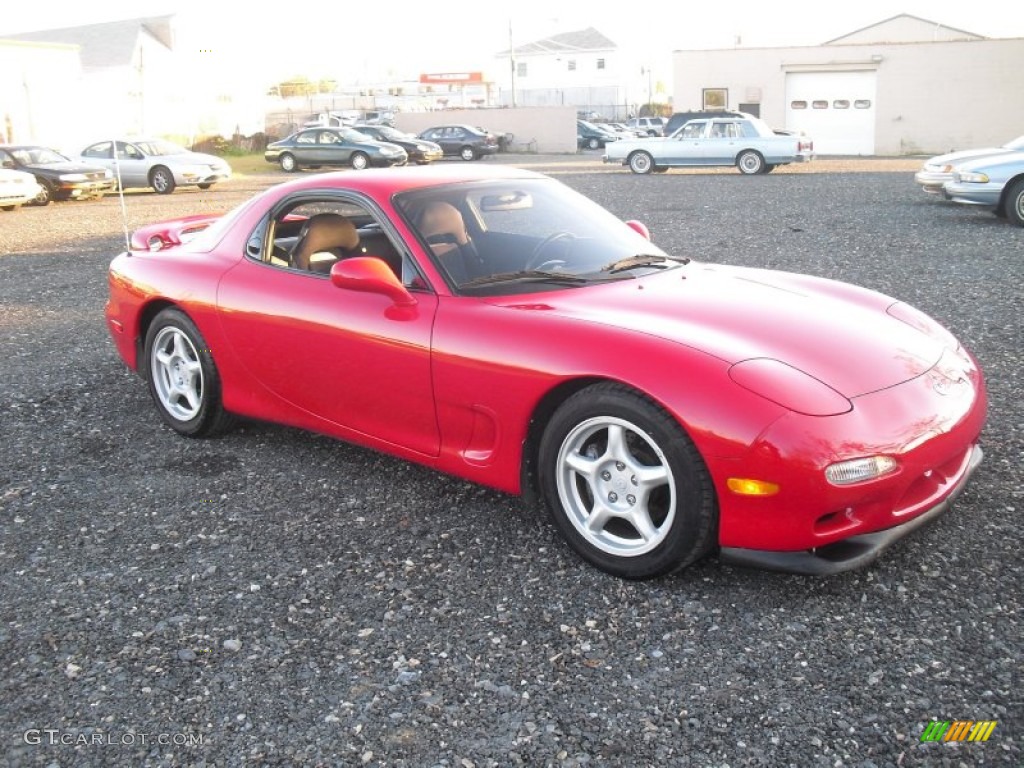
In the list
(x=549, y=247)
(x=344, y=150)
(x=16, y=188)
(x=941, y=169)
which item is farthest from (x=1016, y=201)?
(x=344, y=150)

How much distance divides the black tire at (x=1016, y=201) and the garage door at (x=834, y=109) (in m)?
25.2

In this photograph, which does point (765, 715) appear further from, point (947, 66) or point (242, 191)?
point (947, 66)

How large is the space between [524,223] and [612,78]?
278 feet

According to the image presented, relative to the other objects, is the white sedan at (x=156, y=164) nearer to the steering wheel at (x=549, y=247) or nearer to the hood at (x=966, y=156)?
the hood at (x=966, y=156)

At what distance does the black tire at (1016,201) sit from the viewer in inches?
503

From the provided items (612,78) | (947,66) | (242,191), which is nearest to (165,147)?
(242,191)

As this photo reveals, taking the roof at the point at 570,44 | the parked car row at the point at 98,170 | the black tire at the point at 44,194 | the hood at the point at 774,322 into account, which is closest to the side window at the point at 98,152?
the parked car row at the point at 98,170

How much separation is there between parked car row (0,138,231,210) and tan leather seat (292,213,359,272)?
56.4 feet

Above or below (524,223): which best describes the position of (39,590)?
below

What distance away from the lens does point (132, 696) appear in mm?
2818

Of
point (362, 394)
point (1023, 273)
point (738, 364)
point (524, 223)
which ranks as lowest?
point (1023, 273)

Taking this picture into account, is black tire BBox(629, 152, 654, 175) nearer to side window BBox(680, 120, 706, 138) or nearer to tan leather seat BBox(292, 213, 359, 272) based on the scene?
side window BBox(680, 120, 706, 138)

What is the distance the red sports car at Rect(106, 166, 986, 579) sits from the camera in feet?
10.1

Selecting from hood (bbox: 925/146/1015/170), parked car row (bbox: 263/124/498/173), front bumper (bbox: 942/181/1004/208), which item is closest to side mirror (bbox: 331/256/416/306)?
front bumper (bbox: 942/181/1004/208)
